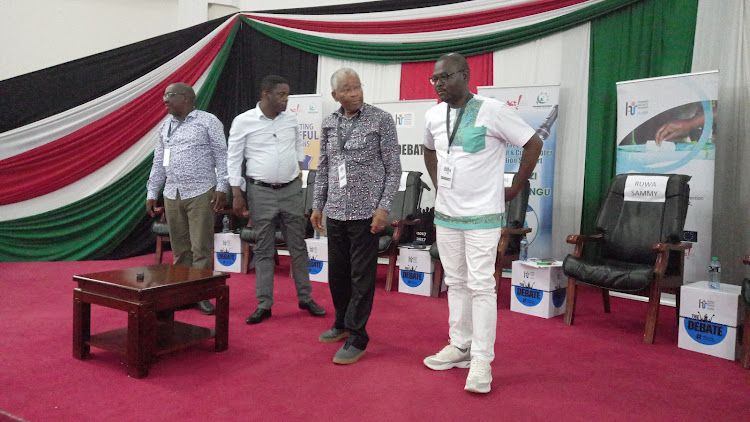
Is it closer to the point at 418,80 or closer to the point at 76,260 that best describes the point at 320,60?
the point at 418,80

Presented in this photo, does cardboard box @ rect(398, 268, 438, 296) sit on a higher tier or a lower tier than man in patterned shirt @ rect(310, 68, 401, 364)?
lower

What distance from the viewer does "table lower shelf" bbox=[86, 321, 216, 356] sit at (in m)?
2.68

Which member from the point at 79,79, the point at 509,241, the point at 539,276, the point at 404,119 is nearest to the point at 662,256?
the point at 539,276

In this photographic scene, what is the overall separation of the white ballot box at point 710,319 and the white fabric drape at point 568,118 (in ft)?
5.87

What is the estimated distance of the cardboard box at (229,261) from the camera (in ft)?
18.2

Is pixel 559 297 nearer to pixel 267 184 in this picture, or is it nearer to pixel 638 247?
pixel 638 247

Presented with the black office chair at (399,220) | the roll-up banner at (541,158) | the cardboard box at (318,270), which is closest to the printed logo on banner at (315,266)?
the cardboard box at (318,270)

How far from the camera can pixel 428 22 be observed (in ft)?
19.7

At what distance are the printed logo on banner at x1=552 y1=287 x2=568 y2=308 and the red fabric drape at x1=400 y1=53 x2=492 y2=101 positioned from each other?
8.10 ft

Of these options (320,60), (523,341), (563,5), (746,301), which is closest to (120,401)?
(523,341)

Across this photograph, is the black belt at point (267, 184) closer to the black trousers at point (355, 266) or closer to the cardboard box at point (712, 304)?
the black trousers at point (355, 266)

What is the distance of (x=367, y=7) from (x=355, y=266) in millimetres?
4492

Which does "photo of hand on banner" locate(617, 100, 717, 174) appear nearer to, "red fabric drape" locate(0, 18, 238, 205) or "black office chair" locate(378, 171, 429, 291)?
"black office chair" locate(378, 171, 429, 291)

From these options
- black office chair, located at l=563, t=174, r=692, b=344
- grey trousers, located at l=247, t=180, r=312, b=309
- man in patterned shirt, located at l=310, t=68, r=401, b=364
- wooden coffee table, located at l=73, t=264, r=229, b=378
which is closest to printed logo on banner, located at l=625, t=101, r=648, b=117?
black office chair, located at l=563, t=174, r=692, b=344
